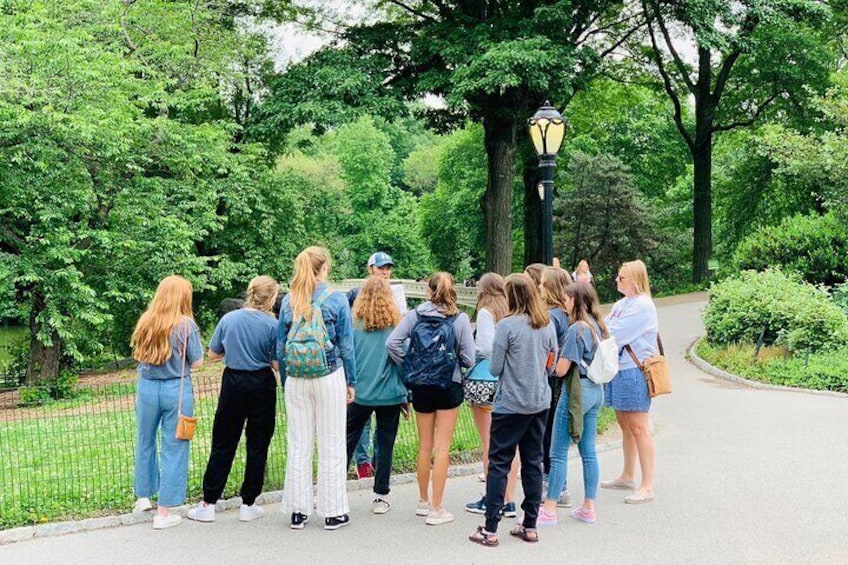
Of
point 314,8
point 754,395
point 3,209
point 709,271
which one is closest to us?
point 754,395

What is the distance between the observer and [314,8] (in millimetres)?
23359

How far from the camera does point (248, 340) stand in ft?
20.8

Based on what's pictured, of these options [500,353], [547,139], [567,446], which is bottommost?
[567,446]

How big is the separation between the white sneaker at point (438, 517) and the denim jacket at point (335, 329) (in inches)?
50.2

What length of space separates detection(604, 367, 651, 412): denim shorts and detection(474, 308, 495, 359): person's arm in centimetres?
129

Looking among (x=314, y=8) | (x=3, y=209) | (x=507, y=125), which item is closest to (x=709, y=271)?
(x=507, y=125)

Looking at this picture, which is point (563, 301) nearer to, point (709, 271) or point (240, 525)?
point (240, 525)

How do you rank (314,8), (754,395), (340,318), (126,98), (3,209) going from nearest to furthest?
(340,318)
(754,395)
(3,209)
(126,98)
(314,8)

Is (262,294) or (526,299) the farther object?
(262,294)

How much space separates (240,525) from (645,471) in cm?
339

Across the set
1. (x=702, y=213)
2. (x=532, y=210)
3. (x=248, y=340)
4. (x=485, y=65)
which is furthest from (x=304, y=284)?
(x=702, y=213)

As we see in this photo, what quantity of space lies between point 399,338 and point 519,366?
104cm

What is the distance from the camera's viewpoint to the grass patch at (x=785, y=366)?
1303 centimetres

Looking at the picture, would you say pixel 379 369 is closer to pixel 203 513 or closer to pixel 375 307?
pixel 375 307
